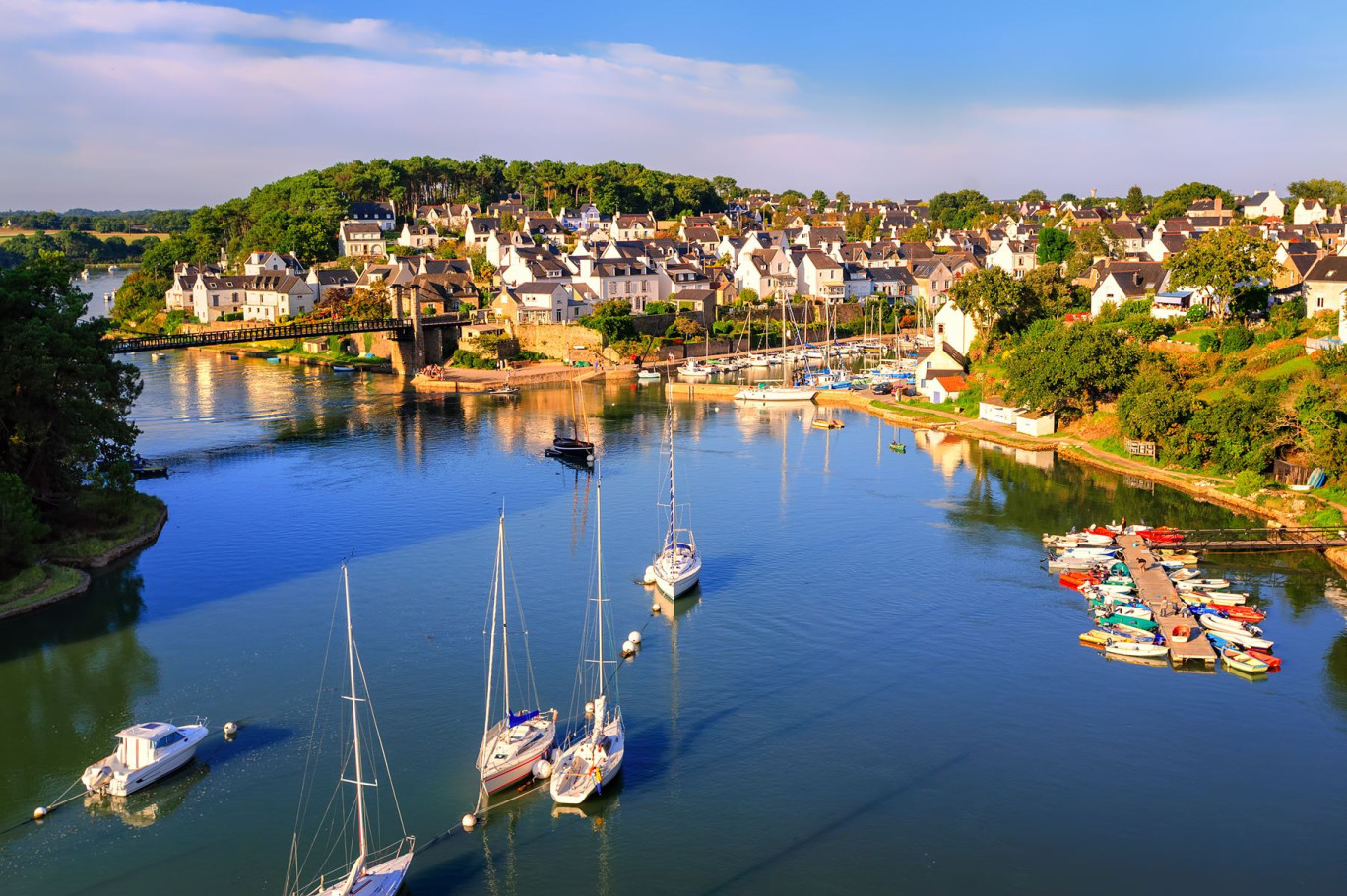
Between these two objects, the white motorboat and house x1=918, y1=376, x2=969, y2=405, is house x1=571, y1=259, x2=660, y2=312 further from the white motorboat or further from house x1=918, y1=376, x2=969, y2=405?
the white motorboat

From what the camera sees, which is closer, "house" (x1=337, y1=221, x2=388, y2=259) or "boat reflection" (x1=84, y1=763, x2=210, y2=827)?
"boat reflection" (x1=84, y1=763, x2=210, y2=827)

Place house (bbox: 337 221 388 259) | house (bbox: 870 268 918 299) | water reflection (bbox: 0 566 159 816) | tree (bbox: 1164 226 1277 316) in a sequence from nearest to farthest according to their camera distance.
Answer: water reflection (bbox: 0 566 159 816)
tree (bbox: 1164 226 1277 316)
house (bbox: 870 268 918 299)
house (bbox: 337 221 388 259)

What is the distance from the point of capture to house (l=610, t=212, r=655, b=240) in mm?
108625

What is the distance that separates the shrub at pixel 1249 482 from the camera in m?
36.8

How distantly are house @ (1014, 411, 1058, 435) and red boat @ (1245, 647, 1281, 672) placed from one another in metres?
23.2

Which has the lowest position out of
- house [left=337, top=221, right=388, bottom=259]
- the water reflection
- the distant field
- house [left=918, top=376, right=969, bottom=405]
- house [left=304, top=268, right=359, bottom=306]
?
the water reflection

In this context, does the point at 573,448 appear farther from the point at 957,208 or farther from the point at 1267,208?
the point at 957,208

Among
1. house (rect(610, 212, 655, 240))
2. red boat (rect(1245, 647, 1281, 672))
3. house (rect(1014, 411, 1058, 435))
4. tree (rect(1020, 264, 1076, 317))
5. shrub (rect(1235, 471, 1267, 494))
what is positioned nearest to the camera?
red boat (rect(1245, 647, 1281, 672))

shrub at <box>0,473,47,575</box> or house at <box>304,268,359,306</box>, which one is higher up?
house at <box>304,268,359,306</box>

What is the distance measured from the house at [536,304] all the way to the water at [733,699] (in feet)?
110

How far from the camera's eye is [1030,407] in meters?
48.7

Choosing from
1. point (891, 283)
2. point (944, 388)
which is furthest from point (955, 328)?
point (891, 283)

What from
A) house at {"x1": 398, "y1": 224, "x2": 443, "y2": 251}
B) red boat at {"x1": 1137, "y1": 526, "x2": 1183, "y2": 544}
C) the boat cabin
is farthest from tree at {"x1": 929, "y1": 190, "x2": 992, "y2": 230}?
the boat cabin

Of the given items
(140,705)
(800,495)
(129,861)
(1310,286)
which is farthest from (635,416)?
(129,861)
